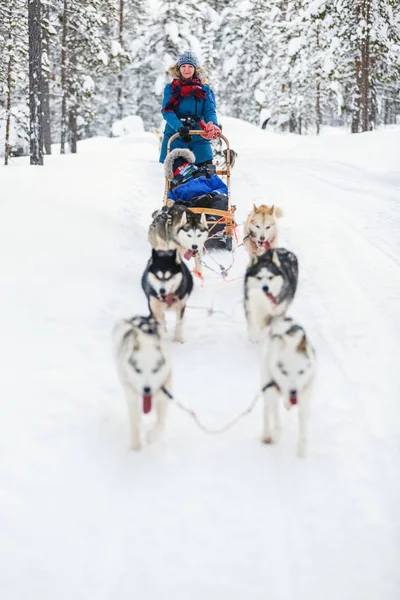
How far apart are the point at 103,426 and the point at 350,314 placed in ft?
8.24

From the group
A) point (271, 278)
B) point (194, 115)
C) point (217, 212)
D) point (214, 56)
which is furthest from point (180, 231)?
point (214, 56)

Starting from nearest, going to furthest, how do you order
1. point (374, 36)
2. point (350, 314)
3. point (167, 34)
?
point (350, 314) < point (374, 36) < point (167, 34)

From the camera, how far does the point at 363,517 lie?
2.43 meters

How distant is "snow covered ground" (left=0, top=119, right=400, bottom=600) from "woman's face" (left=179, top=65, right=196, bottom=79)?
240 cm

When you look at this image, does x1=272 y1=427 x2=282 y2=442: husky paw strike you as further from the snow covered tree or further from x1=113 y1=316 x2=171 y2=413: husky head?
the snow covered tree

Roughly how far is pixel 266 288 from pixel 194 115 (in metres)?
3.93

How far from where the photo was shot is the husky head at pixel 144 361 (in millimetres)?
2533

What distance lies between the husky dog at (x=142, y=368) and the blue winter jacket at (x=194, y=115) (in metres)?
4.45

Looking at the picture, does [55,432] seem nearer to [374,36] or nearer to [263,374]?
[263,374]

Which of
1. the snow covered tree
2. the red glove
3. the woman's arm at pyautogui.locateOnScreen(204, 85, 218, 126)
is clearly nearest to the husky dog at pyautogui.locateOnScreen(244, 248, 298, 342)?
the red glove

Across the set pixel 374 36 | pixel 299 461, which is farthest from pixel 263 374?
pixel 374 36

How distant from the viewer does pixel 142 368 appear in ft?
8.29

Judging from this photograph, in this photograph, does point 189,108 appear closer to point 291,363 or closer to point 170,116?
point 170,116

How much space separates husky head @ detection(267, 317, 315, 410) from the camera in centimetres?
249
